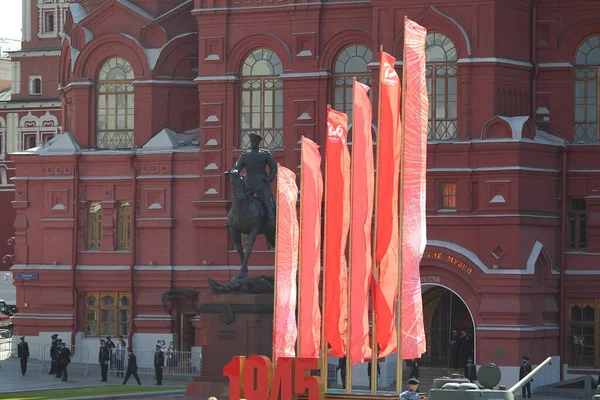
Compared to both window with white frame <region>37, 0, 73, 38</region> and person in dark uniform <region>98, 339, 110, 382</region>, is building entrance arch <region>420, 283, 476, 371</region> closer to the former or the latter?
Answer: person in dark uniform <region>98, 339, 110, 382</region>

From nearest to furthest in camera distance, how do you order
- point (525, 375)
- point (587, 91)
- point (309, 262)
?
point (309, 262) → point (525, 375) → point (587, 91)

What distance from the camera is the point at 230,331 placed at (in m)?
44.8

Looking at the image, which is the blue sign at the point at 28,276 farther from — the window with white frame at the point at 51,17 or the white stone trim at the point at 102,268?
the window with white frame at the point at 51,17

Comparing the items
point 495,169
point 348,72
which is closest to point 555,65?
point 495,169

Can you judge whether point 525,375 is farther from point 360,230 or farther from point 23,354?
point 360,230

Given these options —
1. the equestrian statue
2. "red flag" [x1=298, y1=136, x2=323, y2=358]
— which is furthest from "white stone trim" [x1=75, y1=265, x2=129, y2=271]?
"red flag" [x1=298, y1=136, x2=323, y2=358]

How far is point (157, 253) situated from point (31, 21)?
26.7 metres

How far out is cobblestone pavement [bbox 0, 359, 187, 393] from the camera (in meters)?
53.4

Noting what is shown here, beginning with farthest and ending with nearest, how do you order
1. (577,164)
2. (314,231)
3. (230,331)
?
(577,164), (230,331), (314,231)

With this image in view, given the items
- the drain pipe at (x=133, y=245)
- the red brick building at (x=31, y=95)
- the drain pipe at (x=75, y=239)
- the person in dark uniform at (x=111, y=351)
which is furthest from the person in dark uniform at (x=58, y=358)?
the red brick building at (x=31, y=95)

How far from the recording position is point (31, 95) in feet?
295

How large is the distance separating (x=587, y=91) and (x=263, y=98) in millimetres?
11931

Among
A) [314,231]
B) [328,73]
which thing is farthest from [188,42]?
[314,231]

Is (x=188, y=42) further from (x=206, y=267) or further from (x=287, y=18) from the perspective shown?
(x=206, y=267)
